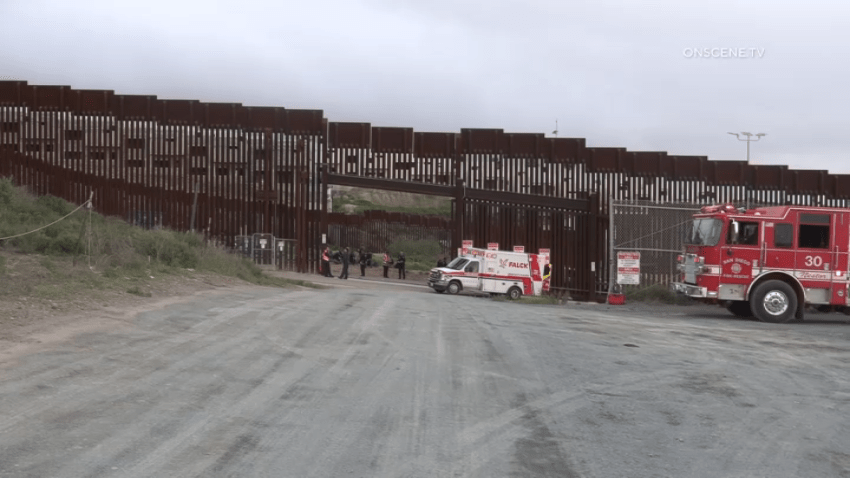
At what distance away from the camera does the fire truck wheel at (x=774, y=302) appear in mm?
22000

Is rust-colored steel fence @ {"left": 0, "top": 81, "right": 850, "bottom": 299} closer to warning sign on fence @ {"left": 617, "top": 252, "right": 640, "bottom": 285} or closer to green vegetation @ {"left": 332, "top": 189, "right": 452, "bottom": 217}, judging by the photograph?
warning sign on fence @ {"left": 617, "top": 252, "right": 640, "bottom": 285}

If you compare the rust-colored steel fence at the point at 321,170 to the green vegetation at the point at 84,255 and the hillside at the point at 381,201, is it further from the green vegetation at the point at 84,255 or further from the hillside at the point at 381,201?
the hillside at the point at 381,201

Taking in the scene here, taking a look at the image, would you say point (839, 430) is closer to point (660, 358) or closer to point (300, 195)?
point (660, 358)

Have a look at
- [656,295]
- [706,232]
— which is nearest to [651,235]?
[656,295]

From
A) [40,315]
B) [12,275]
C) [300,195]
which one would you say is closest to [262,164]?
[300,195]

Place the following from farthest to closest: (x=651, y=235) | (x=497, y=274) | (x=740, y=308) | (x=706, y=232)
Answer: (x=497, y=274)
(x=651, y=235)
(x=740, y=308)
(x=706, y=232)

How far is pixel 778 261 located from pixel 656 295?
25.8 ft

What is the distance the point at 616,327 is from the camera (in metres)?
17.6

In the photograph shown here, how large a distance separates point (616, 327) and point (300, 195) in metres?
25.4

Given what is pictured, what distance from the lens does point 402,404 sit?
27.7 ft

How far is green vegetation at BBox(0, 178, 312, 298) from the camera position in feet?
54.1

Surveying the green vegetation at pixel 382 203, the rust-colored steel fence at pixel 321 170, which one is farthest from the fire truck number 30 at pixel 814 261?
the green vegetation at pixel 382 203

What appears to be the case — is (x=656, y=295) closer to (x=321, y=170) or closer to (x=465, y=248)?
(x=465, y=248)

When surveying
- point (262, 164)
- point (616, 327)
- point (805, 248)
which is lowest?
point (616, 327)
